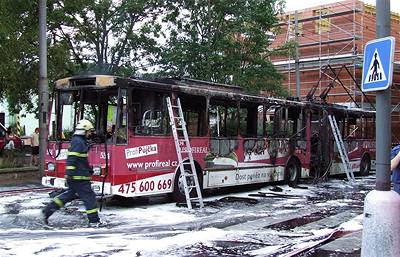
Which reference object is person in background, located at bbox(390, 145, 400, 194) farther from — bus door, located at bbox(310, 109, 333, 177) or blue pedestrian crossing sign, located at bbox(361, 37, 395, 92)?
bus door, located at bbox(310, 109, 333, 177)

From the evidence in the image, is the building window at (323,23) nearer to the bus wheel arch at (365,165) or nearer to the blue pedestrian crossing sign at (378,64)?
the bus wheel arch at (365,165)

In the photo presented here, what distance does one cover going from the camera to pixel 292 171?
17.2 m

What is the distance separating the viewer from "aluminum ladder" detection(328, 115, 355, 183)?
61.0ft

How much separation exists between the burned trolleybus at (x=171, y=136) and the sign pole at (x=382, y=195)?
5.88 m

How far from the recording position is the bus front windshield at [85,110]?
1224 cm

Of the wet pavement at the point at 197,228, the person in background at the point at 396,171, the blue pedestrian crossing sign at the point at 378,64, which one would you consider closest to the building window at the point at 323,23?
the wet pavement at the point at 197,228

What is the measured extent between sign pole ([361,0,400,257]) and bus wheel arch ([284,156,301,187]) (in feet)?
34.0

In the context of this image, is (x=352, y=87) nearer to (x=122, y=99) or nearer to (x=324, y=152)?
(x=324, y=152)

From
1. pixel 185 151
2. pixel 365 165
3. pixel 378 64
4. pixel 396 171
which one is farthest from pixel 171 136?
pixel 365 165

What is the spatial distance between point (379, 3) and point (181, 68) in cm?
1601

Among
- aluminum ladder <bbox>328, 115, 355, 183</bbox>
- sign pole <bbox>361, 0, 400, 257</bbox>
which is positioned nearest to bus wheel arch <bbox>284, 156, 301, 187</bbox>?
aluminum ladder <bbox>328, 115, 355, 183</bbox>

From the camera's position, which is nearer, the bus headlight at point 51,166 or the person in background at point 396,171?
the person in background at point 396,171

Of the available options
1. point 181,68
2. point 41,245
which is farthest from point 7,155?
point 41,245

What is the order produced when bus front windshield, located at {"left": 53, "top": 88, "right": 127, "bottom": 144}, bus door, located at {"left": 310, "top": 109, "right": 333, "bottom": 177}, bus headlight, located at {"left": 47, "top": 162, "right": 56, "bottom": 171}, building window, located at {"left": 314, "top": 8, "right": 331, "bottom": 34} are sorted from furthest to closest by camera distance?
building window, located at {"left": 314, "top": 8, "right": 331, "bottom": 34}, bus door, located at {"left": 310, "top": 109, "right": 333, "bottom": 177}, bus front windshield, located at {"left": 53, "top": 88, "right": 127, "bottom": 144}, bus headlight, located at {"left": 47, "top": 162, "right": 56, "bottom": 171}
